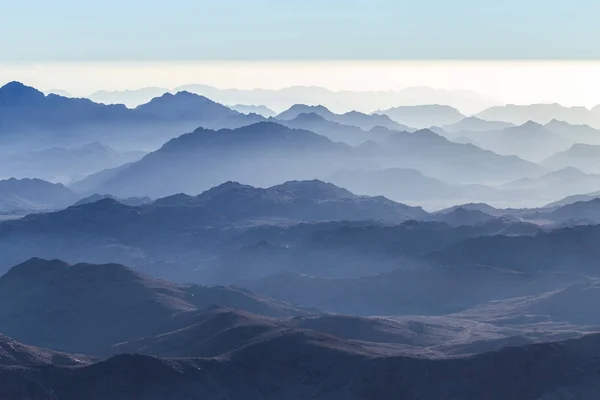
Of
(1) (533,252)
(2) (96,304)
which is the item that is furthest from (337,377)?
(1) (533,252)

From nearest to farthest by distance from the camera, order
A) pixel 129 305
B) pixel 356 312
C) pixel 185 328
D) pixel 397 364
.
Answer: pixel 397 364 < pixel 185 328 < pixel 129 305 < pixel 356 312

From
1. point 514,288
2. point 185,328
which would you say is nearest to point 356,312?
point 514,288

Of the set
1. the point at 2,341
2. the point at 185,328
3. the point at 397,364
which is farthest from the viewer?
the point at 185,328

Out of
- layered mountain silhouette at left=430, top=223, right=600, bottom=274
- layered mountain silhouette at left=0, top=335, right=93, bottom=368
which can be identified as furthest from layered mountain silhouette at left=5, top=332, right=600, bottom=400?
layered mountain silhouette at left=430, top=223, right=600, bottom=274

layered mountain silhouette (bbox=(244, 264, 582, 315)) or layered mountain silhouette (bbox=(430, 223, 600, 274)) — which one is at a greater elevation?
layered mountain silhouette (bbox=(430, 223, 600, 274))

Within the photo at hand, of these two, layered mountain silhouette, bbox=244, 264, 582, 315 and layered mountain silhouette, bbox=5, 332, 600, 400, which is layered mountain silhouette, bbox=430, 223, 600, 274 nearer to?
layered mountain silhouette, bbox=244, 264, 582, 315

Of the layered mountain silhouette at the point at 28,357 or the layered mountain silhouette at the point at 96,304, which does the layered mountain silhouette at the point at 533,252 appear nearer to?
the layered mountain silhouette at the point at 96,304

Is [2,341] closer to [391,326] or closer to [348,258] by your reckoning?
[391,326]

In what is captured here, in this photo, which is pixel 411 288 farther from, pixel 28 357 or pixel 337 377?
pixel 28 357

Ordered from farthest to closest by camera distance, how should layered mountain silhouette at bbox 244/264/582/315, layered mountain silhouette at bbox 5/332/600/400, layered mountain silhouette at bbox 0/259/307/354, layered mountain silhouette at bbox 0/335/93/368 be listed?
layered mountain silhouette at bbox 244/264/582/315 → layered mountain silhouette at bbox 0/259/307/354 → layered mountain silhouette at bbox 0/335/93/368 → layered mountain silhouette at bbox 5/332/600/400

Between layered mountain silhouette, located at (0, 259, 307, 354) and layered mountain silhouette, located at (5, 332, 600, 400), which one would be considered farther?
layered mountain silhouette, located at (0, 259, 307, 354)

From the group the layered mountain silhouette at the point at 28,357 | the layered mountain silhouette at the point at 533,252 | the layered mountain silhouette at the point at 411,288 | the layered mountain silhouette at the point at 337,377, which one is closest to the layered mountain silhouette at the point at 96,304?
A: the layered mountain silhouette at the point at 411,288
